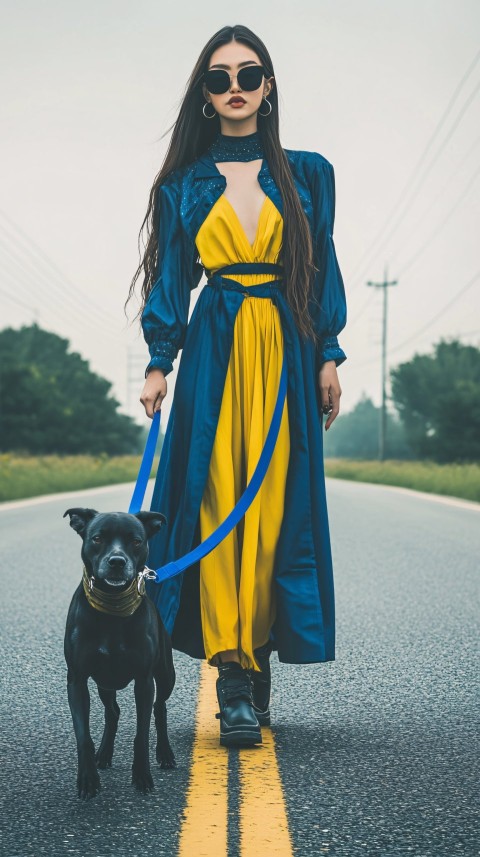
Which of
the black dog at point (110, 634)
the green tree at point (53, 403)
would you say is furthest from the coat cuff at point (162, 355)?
the green tree at point (53, 403)

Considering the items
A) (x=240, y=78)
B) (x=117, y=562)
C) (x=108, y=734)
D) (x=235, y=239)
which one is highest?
(x=240, y=78)

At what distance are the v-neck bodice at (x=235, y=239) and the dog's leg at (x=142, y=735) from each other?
1.43 meters

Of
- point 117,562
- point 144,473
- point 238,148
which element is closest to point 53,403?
point 238,148

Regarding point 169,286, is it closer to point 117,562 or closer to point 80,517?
point 80,517

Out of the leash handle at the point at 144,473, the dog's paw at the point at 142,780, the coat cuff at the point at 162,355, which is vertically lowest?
the dog's paw at the point at 142,780

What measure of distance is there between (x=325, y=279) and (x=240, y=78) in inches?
28.6

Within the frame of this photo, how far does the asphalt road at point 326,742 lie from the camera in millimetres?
2715

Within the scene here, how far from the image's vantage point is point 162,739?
3318mm

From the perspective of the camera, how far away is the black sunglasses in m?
3.86

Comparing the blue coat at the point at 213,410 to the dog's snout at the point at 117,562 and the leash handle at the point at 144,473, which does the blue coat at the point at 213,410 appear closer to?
the leash handle at the point at 144,473

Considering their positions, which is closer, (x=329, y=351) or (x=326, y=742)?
(x=326, y=742)

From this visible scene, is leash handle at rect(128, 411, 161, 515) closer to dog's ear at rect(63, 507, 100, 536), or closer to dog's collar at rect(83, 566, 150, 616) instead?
dog's ear at rect(63, 507, 100, 536)

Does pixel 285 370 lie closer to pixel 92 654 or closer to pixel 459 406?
pixel 92 654

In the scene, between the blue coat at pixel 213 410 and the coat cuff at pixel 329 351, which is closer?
the blue coat at pixel 213 410
